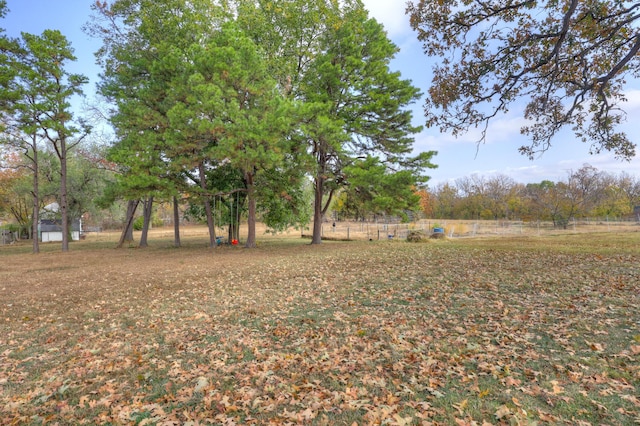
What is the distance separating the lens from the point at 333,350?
457 cm

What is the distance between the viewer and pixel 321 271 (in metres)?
10.5

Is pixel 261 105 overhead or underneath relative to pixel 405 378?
overhead

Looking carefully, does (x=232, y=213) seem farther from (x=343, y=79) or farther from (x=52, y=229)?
(x=52, y=229)

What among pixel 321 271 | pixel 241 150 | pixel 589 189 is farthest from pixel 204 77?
pixel 589 189

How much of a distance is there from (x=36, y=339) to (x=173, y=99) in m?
12.1

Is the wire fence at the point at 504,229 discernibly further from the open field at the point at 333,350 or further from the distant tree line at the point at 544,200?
the open field at the point at 333,350

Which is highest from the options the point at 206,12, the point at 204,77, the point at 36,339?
the point at 206,12

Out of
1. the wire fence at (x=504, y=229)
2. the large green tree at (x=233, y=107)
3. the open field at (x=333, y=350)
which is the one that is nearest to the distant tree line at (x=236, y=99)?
the large green tree at (x=233, y=107)

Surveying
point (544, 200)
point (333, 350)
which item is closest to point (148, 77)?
point (333, 350)

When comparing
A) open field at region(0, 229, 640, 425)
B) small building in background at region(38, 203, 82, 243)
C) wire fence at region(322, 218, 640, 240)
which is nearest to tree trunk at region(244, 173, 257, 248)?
open field at region(0, 229, 640, 425)

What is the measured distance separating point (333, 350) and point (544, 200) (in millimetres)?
48020

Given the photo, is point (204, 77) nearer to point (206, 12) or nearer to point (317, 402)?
point (206, 12)

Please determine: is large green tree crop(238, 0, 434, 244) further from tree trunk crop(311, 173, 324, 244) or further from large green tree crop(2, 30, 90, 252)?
large green tree crop(2, 30, 90, 252)

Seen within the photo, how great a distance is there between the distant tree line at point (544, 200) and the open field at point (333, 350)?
2627cm
